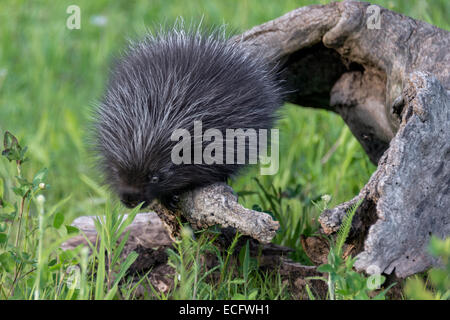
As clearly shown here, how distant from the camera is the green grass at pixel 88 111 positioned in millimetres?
5023

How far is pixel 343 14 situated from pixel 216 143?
139cm

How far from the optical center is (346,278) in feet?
8.82

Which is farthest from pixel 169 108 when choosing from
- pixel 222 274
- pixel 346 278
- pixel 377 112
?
pixel 377 112

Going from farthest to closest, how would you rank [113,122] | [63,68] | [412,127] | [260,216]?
[63,68] < [113,122] < [412,127] < [260,216]

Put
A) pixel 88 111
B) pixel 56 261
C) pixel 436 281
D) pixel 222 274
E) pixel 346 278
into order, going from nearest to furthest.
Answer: pixel 436 281 → pixel 346 278 → pixel 56 261 → pixel 222 274 → pixel 88 111

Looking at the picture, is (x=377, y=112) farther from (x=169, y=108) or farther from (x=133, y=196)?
(x=133, y=196)

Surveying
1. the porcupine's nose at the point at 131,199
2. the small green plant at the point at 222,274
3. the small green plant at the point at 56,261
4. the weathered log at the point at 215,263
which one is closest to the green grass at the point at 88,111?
the weathered log at the point at 215,263

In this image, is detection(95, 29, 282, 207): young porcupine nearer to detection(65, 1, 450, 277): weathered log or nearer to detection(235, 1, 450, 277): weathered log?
detection(65, 1, 450, 277): weathered log

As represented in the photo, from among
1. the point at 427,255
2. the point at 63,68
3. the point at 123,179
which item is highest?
the point at 63,68

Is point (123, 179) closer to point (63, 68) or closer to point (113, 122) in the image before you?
point (113, 122)

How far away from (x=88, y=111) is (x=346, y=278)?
383 cm

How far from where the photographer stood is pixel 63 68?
7.76m

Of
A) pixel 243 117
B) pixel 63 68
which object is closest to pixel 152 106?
pixel 243 117

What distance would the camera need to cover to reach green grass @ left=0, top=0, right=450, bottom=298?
16.5ft
